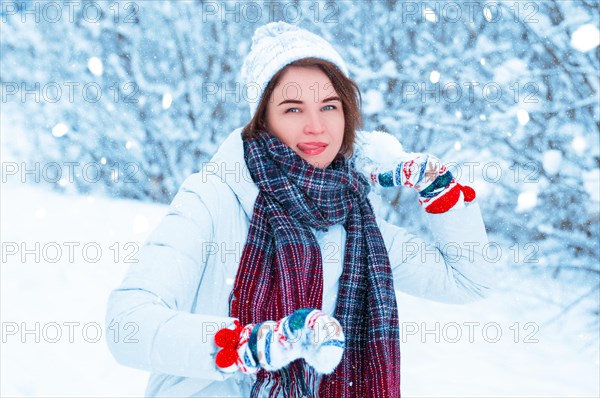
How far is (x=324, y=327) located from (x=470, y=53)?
476 cm

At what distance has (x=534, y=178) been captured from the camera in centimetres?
513

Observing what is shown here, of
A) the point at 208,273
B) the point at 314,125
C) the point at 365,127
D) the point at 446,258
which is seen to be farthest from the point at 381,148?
the point at 365,127

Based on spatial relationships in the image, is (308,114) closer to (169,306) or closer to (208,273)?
(208,273)

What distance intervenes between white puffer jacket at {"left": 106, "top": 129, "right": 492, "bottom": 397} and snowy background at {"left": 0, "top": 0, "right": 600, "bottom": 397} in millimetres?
1474

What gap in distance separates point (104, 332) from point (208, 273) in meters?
2.79

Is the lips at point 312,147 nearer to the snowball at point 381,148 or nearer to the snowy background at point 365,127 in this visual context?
the snowball at point 381,148

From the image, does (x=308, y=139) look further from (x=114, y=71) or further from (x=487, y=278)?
(x=114, y=71)


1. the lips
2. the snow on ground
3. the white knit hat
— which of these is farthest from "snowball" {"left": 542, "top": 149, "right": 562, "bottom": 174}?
the lips

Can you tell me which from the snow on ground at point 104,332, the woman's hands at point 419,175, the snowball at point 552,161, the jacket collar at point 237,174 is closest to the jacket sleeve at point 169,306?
the jacket collar at point 237,174

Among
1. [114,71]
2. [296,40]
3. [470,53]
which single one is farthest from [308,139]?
[114,71]

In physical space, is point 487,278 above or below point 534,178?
below

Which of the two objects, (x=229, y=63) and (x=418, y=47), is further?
(x=229, y=63)

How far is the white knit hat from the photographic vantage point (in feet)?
6.02

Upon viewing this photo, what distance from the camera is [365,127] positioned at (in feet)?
20.3
